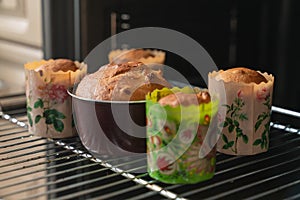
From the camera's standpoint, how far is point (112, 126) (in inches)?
37.5

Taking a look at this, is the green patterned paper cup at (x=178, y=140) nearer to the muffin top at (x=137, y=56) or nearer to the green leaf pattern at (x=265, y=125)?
the green leaf pattern at (x=265, y=125)

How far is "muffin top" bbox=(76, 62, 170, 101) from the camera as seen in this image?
958mm

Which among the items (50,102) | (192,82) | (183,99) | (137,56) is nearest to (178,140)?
(183,99)

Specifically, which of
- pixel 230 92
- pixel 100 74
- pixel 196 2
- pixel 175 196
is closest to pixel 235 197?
pixel 175 196

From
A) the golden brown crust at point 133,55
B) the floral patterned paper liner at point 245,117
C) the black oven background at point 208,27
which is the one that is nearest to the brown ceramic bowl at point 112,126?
the floral patterned paper liner at point 245,117

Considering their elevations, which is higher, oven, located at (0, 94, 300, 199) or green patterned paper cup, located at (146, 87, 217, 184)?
green patterned paper cup, located at (146, 87, 217, 184)

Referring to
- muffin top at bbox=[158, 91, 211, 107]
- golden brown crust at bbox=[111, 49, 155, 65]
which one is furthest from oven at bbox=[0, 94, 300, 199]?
golden brown crust at bbox=[111, 49, 155, 65]

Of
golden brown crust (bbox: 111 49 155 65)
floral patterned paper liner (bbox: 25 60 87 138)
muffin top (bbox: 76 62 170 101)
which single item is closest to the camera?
muffin top (bbox: 76 62 170 101)

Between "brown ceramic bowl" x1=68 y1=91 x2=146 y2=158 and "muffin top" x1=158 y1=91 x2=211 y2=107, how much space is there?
0.09 m

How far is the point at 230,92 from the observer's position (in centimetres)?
98

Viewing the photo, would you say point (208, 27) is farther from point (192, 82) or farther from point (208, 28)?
point (192, 82)

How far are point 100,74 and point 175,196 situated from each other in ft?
0.84

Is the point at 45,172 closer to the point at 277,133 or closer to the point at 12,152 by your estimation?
the point at 12,152

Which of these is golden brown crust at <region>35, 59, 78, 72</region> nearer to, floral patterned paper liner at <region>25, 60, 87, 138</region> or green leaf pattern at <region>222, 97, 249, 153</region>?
floral patterned paper liner at <region>25, 60, 87, 138</region>
